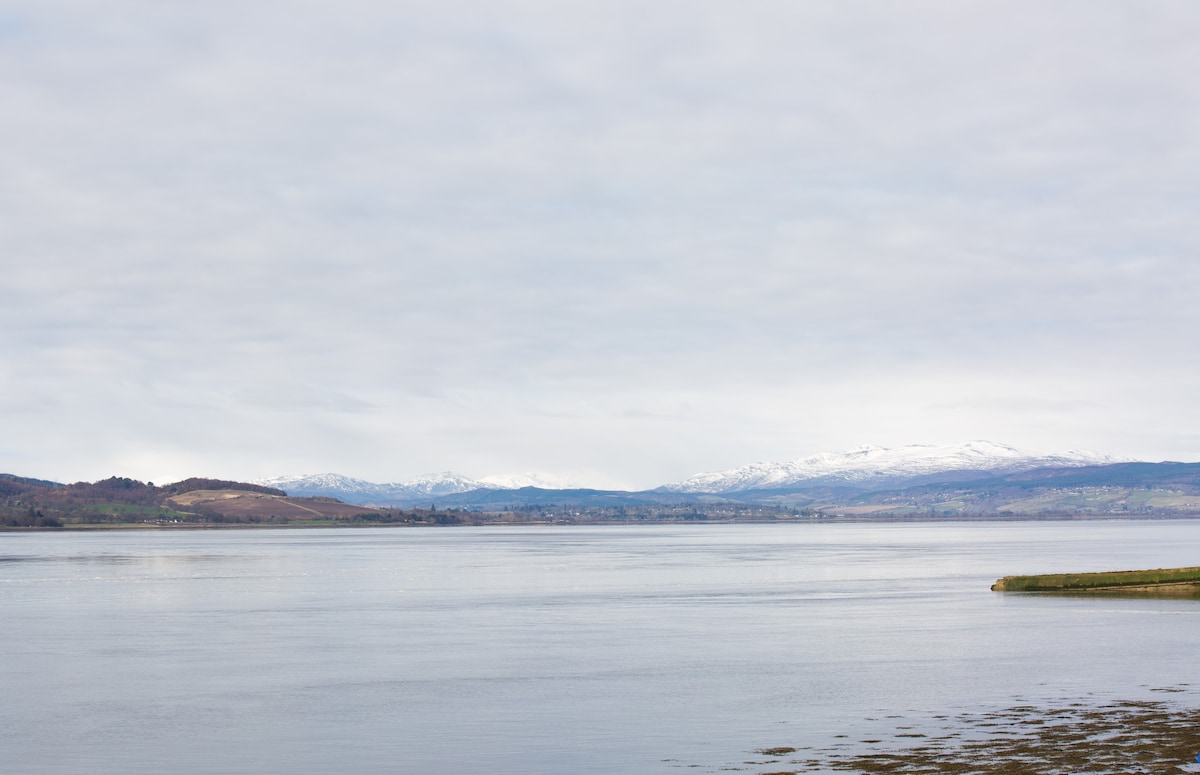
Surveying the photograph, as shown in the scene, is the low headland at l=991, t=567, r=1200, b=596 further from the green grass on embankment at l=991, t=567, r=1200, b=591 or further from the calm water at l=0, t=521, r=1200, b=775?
the calm water at l=0, t=521, r=1200, b=775

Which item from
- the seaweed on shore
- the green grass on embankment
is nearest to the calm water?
the seaweed on shore

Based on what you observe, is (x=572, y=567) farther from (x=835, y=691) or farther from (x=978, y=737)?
(x=978, y=737)

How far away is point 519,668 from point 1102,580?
148 feet

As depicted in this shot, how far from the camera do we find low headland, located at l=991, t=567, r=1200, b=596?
240ft

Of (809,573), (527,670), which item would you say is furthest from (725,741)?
(809,573)

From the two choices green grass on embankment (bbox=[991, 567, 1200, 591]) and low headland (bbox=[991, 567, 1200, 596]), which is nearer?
low headland (bbox=[991, 567, 1200, 596])

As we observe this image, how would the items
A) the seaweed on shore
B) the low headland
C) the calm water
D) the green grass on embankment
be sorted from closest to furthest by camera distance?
the seaweed on shore → the calm water → the low headland → the green grass on embankment

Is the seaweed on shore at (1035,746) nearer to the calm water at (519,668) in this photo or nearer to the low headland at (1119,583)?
the calm water at (519,668)

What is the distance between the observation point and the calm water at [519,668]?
3127 centimetres

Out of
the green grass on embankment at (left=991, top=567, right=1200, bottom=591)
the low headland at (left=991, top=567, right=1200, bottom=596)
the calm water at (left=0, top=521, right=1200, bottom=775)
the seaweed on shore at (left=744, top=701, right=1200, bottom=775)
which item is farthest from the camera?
the green grass on embankment at (left=991, top=567, right=1200, bottom=591)

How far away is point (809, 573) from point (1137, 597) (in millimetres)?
37982

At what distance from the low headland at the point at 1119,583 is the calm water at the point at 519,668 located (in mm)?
4162

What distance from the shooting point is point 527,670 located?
1758 inches

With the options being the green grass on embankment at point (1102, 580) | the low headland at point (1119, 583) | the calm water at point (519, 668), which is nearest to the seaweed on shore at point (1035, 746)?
the calm water at point (519, 668)
